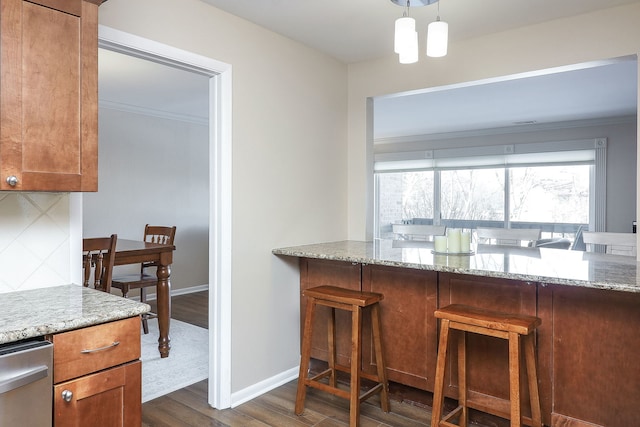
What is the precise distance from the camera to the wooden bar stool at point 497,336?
184cm

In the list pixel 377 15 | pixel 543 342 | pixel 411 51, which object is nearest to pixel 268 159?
pixel 377 15

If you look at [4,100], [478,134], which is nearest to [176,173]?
[4,100]

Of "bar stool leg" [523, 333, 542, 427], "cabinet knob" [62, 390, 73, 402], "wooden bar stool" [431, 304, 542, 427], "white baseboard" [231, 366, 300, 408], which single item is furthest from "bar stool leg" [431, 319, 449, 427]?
"cabinet knob" [62, 390, 73, 402]

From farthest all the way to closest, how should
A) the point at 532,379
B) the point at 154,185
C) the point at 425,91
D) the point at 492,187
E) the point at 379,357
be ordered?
the point at 492,187, the point at 154,185, the point at 425,91, the point at 379,357, the point at 532,379

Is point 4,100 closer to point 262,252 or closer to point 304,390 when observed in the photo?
point 262,252

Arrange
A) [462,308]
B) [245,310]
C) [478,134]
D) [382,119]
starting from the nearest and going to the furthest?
1. [462,308]
2. [245,310]
3. [382,119]
4. [478,134]

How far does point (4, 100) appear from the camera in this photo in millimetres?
1487

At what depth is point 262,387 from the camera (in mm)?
2834

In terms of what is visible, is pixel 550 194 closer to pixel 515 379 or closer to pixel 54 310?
pixel 515 379

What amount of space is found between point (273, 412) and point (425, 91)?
234 cm

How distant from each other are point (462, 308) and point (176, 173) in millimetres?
4535

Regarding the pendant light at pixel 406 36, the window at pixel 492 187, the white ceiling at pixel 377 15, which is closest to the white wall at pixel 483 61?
the white ceiling at pixel 377 15

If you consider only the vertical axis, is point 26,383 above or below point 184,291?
above

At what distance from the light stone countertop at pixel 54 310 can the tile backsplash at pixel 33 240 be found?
6 cm
